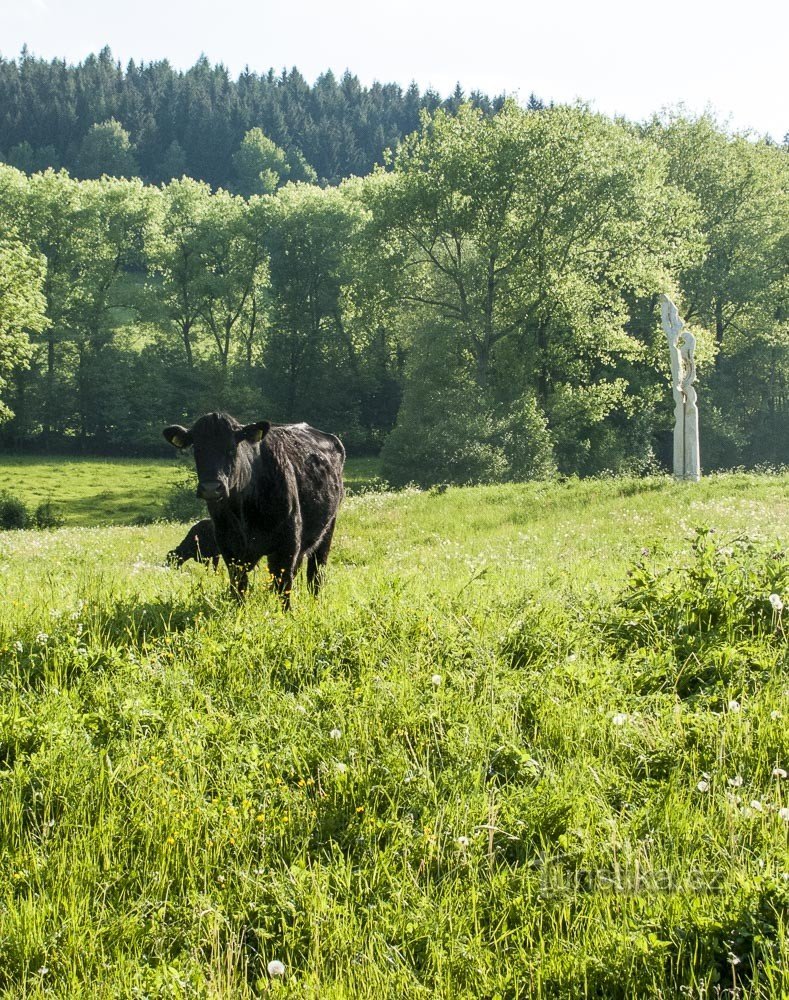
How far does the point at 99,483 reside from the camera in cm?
5278

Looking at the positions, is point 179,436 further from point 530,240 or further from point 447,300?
point 447,300

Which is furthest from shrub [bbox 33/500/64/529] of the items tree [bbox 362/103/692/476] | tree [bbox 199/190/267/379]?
tree [bbox 199/190/267/379]

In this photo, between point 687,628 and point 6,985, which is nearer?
point 6,985

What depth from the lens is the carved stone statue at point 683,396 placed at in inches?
1153

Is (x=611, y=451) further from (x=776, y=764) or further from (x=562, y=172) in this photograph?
(x=776, y=764)

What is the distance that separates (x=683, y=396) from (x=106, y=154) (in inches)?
5236

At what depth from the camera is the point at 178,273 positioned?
74.2 metres

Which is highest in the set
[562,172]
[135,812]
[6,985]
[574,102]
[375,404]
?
[574,102]

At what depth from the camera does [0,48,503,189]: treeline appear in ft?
472

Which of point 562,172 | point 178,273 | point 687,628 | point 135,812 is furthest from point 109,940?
point 178,273

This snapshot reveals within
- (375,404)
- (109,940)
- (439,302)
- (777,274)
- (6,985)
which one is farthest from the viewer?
(375,404)

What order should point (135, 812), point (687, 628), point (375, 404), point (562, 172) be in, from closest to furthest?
point (135, 812) → point (687, 628) → point (562, 172) → point (375, 404)

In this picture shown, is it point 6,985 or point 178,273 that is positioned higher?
point 178,273

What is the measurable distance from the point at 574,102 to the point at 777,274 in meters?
20.5
